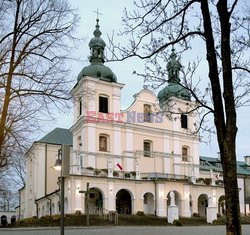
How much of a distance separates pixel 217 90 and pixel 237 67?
4.42 ft

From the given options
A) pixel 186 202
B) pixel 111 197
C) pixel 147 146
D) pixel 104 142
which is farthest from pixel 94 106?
pixel 186 202

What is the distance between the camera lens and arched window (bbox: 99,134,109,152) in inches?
1820

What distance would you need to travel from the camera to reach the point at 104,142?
153 ft

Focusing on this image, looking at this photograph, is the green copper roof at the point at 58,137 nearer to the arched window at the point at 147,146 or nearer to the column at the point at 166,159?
the arched window at the point at 147,146

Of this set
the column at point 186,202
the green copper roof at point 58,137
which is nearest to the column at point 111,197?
the column at point 186,202

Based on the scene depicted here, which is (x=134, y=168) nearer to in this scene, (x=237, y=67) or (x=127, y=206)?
(x=127, y=206)

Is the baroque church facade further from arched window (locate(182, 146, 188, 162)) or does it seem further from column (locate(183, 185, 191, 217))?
arched window (locate(182, 146, 188, 162))

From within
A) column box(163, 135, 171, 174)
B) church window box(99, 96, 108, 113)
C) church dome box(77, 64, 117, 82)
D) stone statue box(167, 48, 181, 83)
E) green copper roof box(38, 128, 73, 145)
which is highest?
church dome box(77, 64, 117, 82)

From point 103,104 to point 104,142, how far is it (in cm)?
395

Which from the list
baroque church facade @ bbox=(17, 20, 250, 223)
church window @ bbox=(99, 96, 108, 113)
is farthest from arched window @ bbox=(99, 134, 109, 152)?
church window @ bbox=(99, 96, 108, 113)

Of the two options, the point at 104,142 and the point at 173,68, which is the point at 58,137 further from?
the point at 173,68

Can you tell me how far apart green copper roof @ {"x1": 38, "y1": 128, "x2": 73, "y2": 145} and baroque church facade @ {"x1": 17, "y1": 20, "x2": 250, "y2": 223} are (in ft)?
9.79

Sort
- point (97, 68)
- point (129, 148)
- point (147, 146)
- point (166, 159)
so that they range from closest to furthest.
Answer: point (129, 148)
point (97, 68)
point (166, 159)
point (147, 146)

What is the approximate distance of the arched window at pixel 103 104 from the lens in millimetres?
46875
